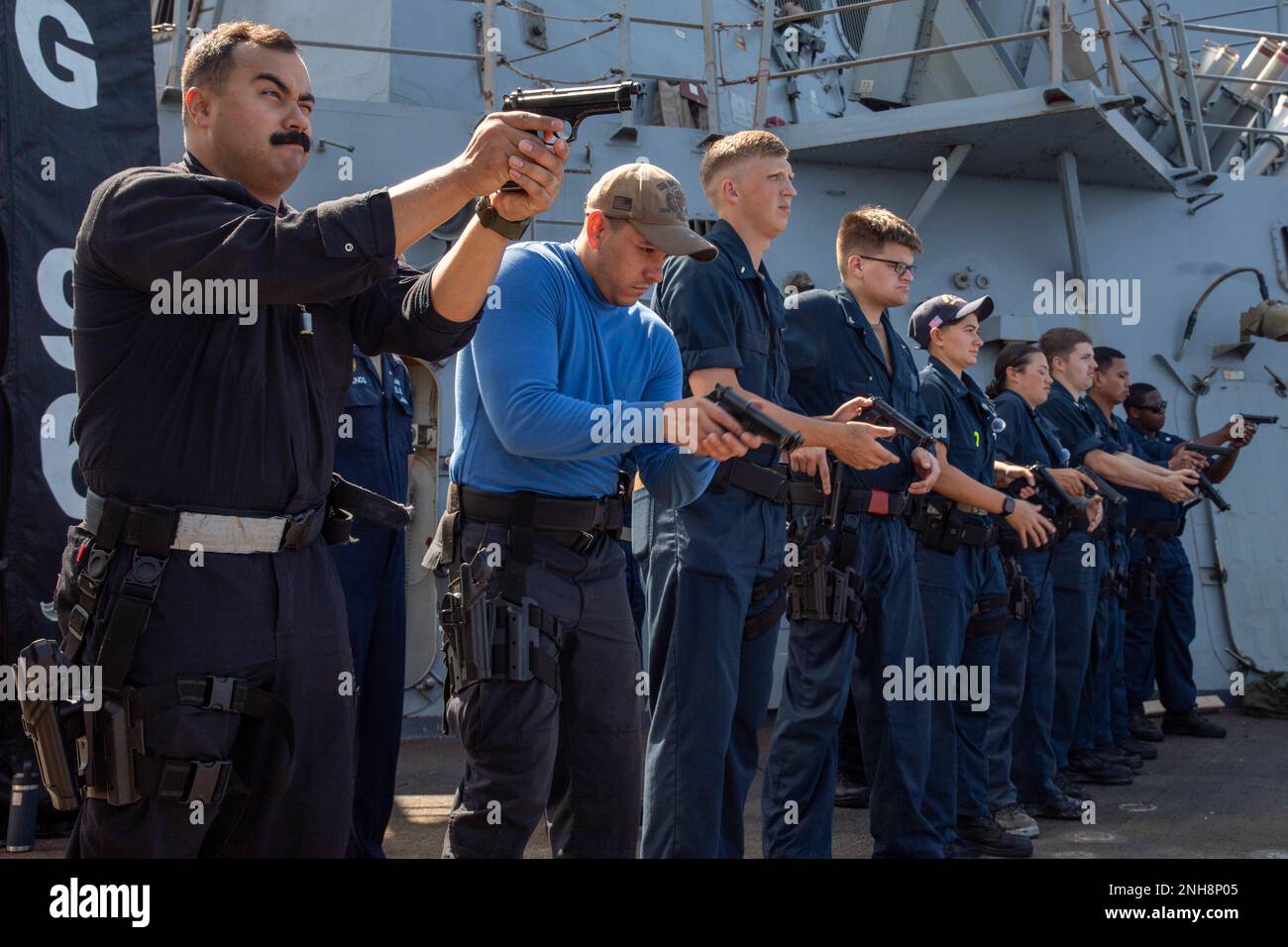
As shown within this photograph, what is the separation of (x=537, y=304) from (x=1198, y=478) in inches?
202

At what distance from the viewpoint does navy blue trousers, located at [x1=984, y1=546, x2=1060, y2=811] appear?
16.6ft

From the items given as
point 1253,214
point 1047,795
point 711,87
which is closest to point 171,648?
point 1047,795

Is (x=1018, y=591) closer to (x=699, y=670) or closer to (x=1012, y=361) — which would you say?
(x=1012, y=361)

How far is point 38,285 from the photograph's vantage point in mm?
4344

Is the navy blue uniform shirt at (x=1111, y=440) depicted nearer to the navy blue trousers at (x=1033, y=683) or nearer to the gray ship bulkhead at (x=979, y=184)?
the gray ship bulkhead at (x=979, y=184)

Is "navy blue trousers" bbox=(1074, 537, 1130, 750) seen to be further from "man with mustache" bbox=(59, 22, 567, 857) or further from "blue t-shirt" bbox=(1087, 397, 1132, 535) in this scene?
"man with mustache" bbox=(59, 22, 567, 857)

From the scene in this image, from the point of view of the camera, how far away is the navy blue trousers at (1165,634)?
724 centimetres

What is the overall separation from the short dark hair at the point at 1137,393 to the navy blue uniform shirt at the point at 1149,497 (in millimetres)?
166

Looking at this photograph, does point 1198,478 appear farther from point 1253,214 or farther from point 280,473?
point 280,473

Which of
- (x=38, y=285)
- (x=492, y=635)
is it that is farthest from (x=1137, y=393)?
(x=492, y=635)

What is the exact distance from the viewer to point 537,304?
2.59m

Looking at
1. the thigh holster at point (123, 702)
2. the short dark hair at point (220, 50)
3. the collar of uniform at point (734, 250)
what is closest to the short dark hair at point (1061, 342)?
the collar of uniform at point (734, 250)

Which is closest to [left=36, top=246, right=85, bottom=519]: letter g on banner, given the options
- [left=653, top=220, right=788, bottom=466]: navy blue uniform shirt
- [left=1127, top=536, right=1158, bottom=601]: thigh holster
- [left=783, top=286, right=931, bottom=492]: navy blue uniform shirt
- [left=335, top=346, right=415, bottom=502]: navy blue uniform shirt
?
[left=335, top=346, right=415, bottom=502]: navy blue uniform shirt

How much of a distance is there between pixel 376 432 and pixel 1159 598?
5.36 m
